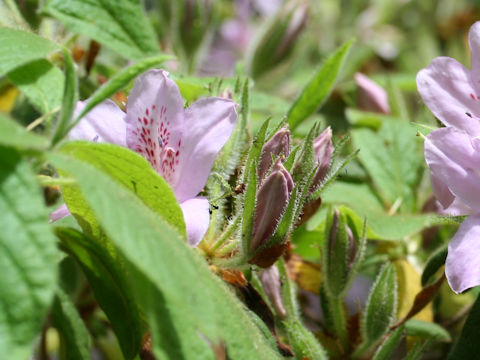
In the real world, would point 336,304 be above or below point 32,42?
below

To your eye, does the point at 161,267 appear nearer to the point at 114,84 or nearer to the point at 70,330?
the point at 114,84

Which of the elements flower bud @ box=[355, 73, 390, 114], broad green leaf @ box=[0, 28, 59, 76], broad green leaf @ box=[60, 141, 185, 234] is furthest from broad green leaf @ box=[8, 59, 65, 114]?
flower bud @ box=[355, 73, 390, 114]

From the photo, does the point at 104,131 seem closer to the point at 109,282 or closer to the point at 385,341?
the point at 109,282

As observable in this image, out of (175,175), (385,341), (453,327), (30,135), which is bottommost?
(453,327)

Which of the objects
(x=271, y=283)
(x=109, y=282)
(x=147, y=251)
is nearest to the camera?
(x=147, y=251)

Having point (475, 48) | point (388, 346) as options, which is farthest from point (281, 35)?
point (388, 346)

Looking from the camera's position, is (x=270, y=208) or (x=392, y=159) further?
(x=392, y=159)

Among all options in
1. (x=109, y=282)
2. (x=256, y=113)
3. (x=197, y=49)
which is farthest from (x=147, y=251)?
(x=197, y=49)
